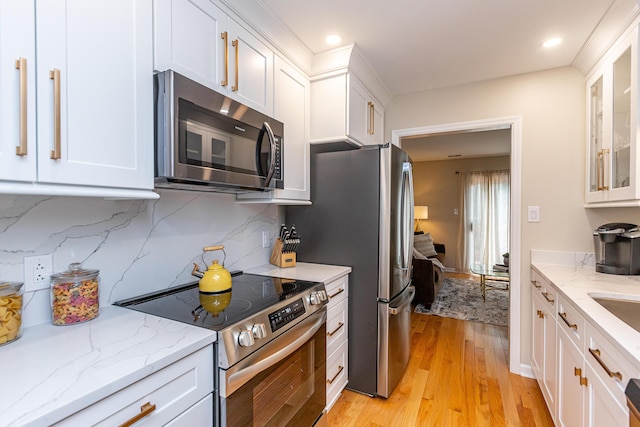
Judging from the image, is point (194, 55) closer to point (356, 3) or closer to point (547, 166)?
point (356, 3)

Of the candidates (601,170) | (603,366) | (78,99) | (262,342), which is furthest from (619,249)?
(78,99)

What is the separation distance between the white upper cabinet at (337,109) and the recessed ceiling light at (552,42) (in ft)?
4.00

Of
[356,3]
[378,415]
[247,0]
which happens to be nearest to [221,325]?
[378,415]

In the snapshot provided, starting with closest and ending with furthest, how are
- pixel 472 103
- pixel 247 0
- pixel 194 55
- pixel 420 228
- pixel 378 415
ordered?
pixel 194 55, pixel 247 0, pixel 378 415, pixel 472 103, pixel 420 228

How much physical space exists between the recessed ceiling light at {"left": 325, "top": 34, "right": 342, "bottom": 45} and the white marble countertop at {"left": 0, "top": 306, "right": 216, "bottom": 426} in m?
1.86

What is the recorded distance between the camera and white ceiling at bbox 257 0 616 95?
165cm

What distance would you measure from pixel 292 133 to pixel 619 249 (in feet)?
7.05

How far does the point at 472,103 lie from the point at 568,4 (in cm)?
99

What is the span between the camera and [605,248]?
1928mm

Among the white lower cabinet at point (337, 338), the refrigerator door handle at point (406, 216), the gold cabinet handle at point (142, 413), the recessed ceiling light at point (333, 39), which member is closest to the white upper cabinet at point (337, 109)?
the recessed ceiling light at point (333, 39)

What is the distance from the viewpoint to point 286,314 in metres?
1.30

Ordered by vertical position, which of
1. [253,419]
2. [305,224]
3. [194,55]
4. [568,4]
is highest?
[568,4]

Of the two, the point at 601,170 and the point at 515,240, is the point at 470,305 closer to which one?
the point at 515,240

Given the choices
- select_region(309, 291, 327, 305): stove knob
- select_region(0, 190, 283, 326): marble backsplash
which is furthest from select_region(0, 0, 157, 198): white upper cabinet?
select_region(309, 291, 327, 305): stove knob
